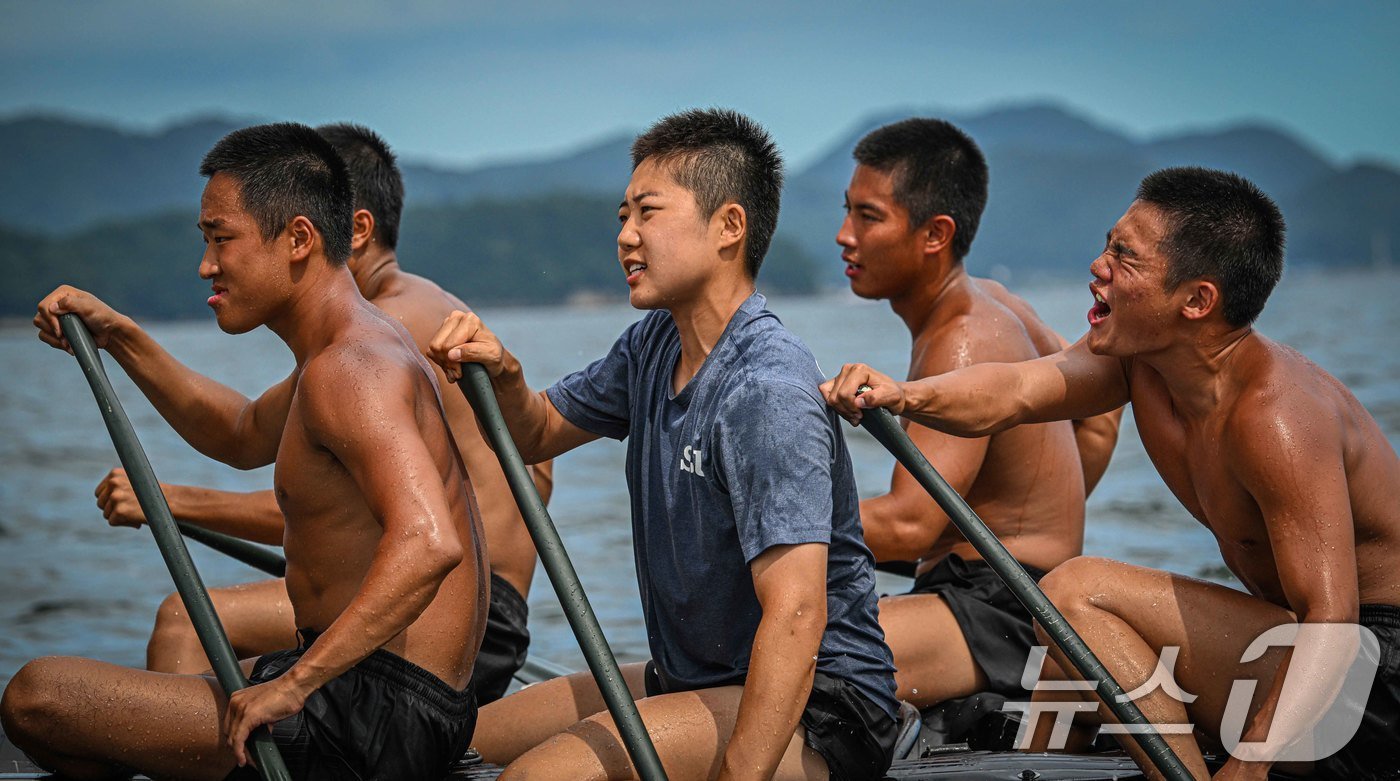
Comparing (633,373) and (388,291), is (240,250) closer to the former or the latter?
(633,373)

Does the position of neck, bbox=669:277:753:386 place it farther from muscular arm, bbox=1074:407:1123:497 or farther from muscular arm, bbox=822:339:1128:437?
muscular arm, bbox=1074:407:1123:497

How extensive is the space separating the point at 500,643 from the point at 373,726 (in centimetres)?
134

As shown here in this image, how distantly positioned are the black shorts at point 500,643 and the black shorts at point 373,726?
1090 mm

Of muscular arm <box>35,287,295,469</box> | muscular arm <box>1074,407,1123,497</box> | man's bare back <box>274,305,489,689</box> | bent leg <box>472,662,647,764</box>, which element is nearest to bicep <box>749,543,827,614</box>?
man's bare back <box>274,305,489,689</box>

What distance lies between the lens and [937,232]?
6035 mm

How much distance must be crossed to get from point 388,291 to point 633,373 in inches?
66.8

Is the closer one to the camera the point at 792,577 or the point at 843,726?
the point at 792,577

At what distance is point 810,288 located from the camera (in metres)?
126

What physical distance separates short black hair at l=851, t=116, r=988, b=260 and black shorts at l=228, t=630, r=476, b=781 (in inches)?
118

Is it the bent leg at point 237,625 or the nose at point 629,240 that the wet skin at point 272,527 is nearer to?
the bent leg at point 237,625

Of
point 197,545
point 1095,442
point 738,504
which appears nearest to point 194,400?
point 738,504

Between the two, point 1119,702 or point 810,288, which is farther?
point 810,288

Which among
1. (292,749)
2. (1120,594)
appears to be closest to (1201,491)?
(1120,594)

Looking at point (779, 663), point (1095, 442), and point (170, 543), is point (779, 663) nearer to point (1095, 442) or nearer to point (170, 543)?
point (170, 543)
